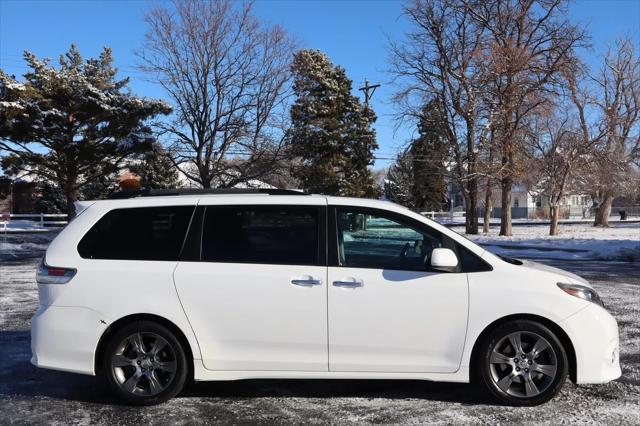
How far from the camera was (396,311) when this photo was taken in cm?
444

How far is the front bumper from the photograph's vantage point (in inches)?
175

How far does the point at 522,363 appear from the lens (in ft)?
14.8

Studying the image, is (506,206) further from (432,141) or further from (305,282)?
(305,282)

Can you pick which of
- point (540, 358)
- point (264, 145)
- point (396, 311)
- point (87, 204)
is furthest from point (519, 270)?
point (264, 145)

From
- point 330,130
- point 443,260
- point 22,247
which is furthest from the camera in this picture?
point 330,130

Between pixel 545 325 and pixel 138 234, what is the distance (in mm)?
3495

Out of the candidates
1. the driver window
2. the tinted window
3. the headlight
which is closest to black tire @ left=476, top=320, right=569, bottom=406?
the headlight

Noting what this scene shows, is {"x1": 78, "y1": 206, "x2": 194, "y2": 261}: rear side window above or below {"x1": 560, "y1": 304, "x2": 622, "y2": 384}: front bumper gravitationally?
above

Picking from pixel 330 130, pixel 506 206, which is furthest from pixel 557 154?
pixel 330 130

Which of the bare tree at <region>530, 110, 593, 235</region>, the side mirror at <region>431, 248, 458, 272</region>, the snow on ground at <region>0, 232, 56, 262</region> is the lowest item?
the snow on ground at <region>0, 232, 56, 262</region>

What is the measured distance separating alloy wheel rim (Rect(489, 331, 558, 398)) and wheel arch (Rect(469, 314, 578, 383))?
115 millimetres

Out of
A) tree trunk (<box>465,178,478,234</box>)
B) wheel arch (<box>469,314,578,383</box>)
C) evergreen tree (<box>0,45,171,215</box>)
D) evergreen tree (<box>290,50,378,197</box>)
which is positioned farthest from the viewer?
evergreen tree (<box>290,50,378,197</box>)

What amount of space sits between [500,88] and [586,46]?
4267mm

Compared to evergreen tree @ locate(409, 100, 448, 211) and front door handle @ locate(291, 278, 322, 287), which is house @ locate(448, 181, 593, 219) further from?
front door handle @ locate(291, 278, 322, 287)
